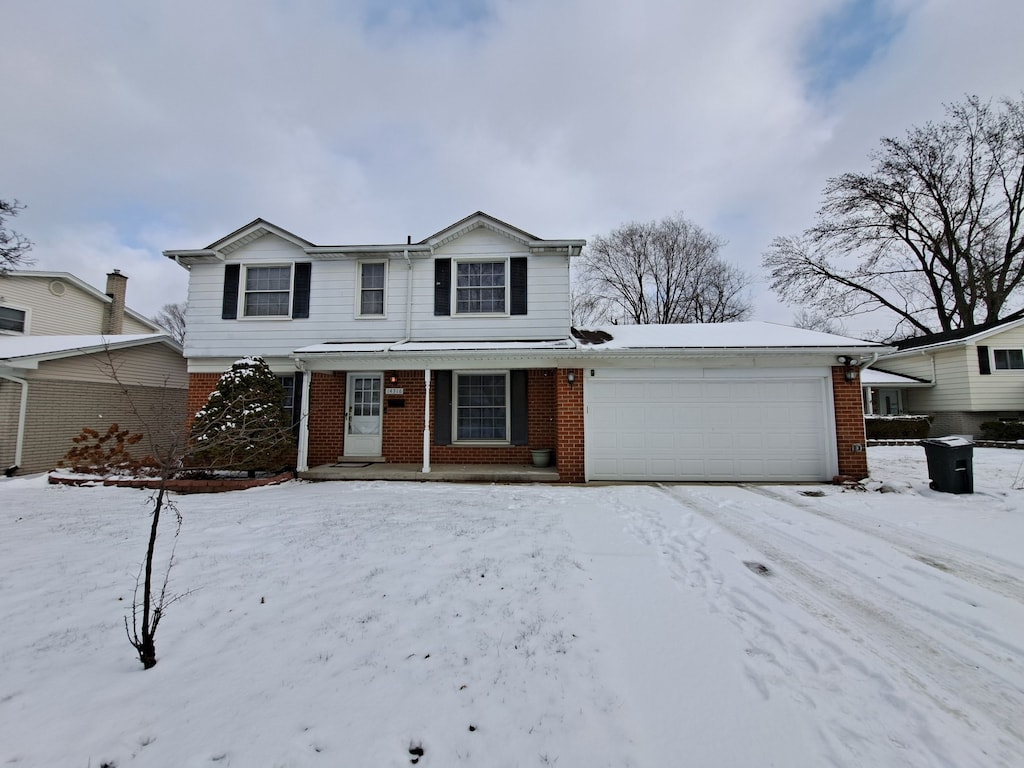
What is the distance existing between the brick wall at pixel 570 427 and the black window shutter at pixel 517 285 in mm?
2141

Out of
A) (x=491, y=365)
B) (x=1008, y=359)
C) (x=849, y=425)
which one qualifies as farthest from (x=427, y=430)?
(x=1008, y=359)

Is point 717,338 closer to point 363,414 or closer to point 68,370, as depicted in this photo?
point 363,414

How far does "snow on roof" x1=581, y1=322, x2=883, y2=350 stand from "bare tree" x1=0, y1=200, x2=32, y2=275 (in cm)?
1362

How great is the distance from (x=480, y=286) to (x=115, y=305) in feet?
48.1

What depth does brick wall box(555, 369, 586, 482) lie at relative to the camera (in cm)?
832

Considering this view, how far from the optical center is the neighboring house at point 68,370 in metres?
9.49

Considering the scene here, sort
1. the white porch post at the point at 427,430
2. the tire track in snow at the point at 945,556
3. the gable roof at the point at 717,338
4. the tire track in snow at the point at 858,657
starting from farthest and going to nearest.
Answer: the white porch post at the point at 427,430
the gable roof at the point at 717,338
the tire track in snow at the point at 945,556
the tire track in snow at the point at 858,657

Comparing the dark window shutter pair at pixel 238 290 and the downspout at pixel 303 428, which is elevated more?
the dark window shutter pair at pixel 238 290

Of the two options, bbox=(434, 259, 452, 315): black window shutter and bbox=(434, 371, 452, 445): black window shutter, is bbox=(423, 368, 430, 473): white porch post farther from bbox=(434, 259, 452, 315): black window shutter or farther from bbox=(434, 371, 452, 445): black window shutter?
bbox=(434, 259, 452, 315): black window shutter

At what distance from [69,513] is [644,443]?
30.5ft

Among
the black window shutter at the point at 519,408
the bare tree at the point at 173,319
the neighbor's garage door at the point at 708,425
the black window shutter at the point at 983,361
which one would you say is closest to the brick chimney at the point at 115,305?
the black window shutter at the point at 519,408

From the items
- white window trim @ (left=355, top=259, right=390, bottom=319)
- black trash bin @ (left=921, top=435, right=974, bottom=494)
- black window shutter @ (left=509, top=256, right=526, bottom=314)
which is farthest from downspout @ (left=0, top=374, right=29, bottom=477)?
black trash bin @ (left=921, top=435, right=974, bottom=494)

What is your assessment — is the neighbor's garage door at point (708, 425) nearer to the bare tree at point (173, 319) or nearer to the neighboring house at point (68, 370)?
the neighboring house at point (68, 370)

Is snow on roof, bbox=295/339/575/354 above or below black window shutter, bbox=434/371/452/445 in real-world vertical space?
above
